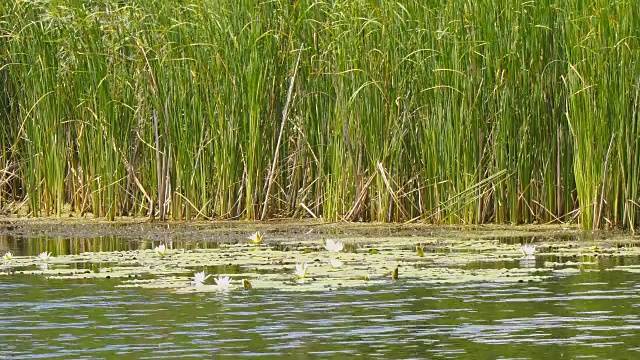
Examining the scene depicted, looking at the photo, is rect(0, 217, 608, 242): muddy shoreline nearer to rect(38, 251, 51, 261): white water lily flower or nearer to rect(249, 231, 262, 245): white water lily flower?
rect(249, 231, 262, 245): white water lily flower

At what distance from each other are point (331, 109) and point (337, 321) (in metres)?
5.22

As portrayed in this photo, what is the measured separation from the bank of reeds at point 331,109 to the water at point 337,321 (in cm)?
272

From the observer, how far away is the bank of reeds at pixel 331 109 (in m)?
10.6

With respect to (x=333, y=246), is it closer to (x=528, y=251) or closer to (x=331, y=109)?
(x=528, y=251)

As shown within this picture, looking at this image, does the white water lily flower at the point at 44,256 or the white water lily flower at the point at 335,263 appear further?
the white water lily flower at the point at 44,256

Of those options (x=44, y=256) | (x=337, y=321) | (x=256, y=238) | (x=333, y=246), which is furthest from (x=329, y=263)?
(x=337, y=321)

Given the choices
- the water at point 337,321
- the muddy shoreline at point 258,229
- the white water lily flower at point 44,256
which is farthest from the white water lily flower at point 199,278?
the muddy shoreline at point 258,229

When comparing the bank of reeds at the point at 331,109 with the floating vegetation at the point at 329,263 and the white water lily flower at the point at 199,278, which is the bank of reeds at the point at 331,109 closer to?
the floating vegetation at the point at 329,263

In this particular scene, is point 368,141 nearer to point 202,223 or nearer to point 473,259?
point 202,223

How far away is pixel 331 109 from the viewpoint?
38.5ft

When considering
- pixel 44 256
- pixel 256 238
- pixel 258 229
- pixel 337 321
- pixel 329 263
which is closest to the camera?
pixel 337 321

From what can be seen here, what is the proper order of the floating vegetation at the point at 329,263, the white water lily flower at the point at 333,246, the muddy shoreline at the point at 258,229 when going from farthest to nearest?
the muddy shoreline at the point at 258,229, the white water lily flower at the point at 333,246, the floating vegetation at the point at 329,263

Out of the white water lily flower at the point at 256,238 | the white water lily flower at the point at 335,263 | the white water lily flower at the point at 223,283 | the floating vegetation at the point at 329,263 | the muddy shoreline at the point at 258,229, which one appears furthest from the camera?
the muddy shoreline at the point at 258,229

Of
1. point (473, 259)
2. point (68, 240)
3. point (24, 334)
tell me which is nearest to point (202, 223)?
point (68, 240)
